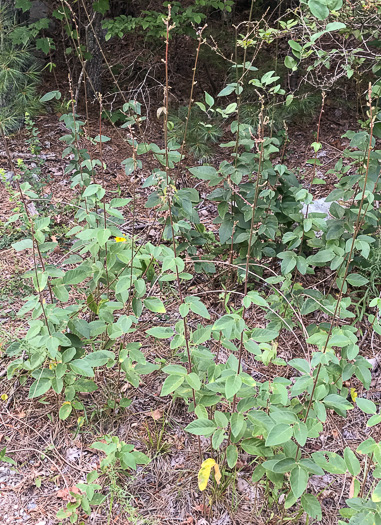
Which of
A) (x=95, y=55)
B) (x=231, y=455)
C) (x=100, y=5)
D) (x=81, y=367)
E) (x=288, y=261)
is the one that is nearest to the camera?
(x=231, y=455)

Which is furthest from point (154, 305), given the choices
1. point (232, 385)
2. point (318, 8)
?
point (318, 8)

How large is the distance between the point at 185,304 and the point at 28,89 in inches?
139

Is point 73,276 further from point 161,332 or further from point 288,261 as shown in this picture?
point 288,261

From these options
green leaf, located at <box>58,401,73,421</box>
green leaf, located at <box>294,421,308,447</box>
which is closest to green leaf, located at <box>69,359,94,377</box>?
green leaf, located at <box>58,401,73,421</box>

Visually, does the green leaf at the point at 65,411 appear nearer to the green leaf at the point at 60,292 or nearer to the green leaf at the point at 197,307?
the green leaf at the point at 60,292

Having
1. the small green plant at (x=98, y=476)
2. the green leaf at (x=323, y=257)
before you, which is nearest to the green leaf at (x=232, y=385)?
the small green plant at (x=98, y=476)

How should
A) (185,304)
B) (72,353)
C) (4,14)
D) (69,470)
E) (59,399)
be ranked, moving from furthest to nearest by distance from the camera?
1. (4,14)
2. (59,399)
3. (69,470)
4. (72,353)
5. (185,304)

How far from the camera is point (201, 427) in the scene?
1.69 m

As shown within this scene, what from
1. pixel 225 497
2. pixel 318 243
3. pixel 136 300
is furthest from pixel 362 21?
pixel 225 497

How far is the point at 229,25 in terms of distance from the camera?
5156mm

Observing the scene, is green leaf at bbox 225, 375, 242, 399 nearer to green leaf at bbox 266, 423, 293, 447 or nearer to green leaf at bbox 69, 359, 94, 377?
green leaf at bbox 266, 423, 293, 447

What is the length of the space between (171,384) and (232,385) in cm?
25

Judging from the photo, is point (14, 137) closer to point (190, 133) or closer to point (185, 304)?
point (190, 133)

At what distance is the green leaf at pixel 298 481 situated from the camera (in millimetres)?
1477
